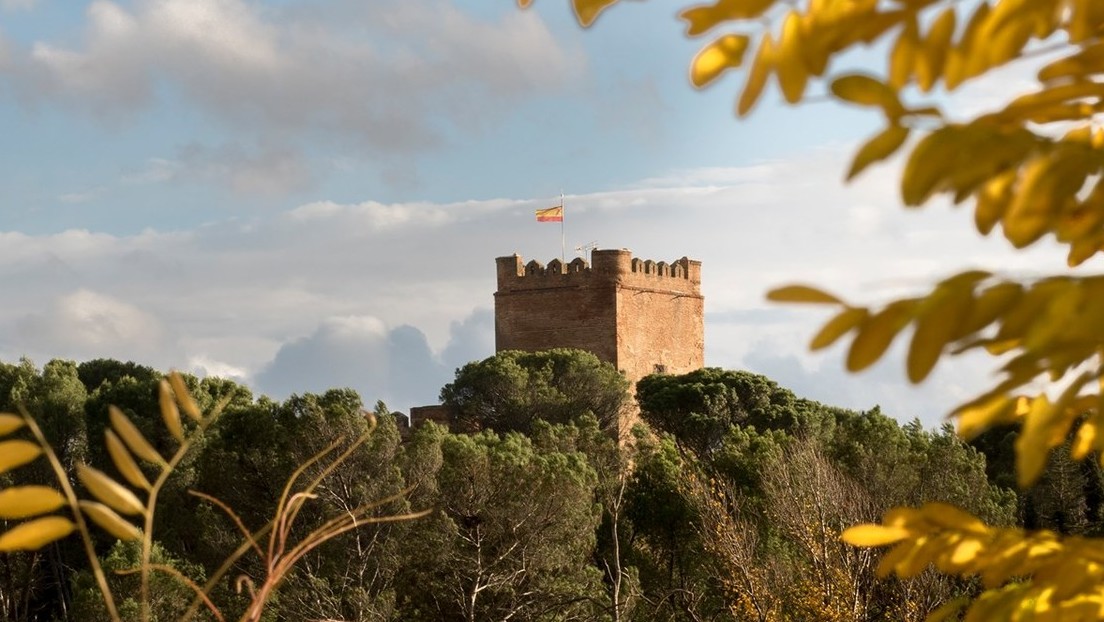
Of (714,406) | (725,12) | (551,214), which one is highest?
(551,214)

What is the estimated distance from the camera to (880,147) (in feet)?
3.44

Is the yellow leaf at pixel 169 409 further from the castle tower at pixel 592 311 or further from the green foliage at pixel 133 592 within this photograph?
the castle tower at pixel 592 311

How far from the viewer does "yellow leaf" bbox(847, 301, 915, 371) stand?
1.00 metres

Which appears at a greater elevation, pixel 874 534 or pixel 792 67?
pixel 792 67

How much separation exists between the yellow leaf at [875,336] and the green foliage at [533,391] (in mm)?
34264

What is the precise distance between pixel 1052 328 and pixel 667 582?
25380 millimetres

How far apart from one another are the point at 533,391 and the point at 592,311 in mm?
5157

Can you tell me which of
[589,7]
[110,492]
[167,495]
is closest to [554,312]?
[167,495]

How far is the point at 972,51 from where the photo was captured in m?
1.04

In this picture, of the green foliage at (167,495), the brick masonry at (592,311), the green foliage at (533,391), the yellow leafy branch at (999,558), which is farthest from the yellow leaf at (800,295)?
the brick masonry at (592,311)

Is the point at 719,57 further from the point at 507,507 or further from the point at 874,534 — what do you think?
the point at 507,507

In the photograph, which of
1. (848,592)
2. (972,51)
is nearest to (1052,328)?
(972,51)

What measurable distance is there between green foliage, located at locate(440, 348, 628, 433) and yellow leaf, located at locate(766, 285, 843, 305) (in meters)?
34.3

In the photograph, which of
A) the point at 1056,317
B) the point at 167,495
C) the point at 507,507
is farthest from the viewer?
the point at 167,495
